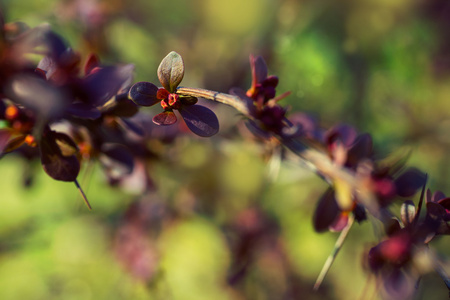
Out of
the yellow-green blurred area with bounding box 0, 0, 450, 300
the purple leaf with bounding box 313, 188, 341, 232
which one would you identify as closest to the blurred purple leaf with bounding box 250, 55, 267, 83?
the purple leaf with bounding box 313, 188, 341, 232

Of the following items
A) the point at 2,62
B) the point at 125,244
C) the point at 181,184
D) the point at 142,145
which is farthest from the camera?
the point at 181,184

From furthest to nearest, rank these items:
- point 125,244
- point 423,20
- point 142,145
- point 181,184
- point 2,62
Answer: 1. point 423,20
2. point 181,184
3. point 125,244
4. point 142,145
5. point 2,62

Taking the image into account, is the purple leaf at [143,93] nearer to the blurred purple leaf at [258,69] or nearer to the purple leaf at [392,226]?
the blurred purple leaf at [258,69]

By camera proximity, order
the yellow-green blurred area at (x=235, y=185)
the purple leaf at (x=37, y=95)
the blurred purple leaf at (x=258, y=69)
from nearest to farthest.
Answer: the purple leaf at (x=37, y=95) → the blurred purple leaf at (x=258, y=69) → the yellow-green blurred area at (x=235, y=185)

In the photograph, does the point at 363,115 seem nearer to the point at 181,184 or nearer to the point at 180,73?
the point at 181,184

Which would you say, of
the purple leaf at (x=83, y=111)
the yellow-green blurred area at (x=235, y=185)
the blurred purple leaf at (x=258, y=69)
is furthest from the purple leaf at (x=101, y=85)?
the yellow-green blurred area at (x=235, y=185)

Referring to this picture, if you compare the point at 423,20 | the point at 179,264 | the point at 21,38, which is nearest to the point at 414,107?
the point at 423,20

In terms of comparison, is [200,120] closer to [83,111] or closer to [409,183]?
[83,111]

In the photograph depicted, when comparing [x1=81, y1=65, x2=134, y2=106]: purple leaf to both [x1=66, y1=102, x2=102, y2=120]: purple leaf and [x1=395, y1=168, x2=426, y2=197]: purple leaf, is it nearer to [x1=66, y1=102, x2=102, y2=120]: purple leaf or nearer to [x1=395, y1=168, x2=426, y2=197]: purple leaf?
[x1=66, y1=102, x2=102, y2=120]: purple leaf
